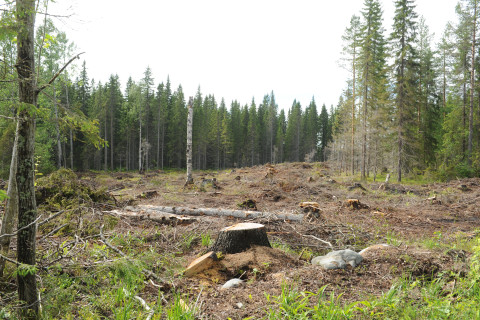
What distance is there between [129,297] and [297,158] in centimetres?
6555

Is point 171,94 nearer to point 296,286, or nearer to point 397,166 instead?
point 397,166

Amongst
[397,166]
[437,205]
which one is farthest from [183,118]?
[437,205]

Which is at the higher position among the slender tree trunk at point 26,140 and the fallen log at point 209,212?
the slender tree trunk at point 26,140

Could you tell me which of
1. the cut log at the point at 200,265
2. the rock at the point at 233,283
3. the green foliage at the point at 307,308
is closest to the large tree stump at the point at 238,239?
the cut log at the point at 200,265

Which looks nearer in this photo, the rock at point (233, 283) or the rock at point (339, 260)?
the rock at point (233, 283)

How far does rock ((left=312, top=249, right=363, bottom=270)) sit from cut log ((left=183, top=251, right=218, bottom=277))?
5.30ft

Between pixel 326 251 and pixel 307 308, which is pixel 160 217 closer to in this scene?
pixel 326 251

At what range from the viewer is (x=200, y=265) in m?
3.85

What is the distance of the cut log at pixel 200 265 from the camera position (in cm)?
378

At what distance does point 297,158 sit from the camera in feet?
219

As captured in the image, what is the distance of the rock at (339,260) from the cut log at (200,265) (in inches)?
63.6

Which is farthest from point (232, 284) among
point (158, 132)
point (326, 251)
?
point (158, 132)

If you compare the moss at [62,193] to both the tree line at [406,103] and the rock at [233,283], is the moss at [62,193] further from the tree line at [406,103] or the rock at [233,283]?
the tree line at [406,103]

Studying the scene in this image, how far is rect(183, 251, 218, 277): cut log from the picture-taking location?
3.78m
